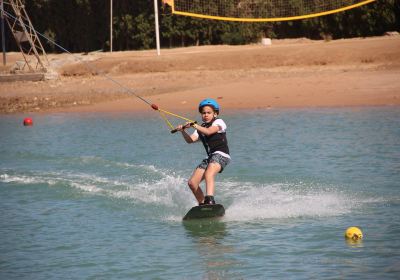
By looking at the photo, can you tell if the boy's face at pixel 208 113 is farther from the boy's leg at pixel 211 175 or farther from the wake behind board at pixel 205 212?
the wake behind board at pixel 205 212

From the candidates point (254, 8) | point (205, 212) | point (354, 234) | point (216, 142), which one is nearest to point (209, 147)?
point (216, 142)

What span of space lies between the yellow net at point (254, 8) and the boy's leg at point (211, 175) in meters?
22.2

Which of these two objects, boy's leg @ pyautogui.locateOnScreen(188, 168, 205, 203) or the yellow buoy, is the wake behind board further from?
the yellow buoy

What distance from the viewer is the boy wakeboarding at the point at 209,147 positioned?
1093cm

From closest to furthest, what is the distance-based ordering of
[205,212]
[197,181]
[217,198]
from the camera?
→ [205,212], [197,181], [217,198]

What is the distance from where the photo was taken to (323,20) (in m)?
34.7

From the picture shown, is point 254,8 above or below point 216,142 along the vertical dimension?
above

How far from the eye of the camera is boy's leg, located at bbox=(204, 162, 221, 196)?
1091cm

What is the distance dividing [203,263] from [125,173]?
20.3 feet

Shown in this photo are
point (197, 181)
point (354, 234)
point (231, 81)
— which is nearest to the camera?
point (354, 234)

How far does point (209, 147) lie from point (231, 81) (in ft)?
51.5

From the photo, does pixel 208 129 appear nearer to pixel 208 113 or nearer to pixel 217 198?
pixel 208 113

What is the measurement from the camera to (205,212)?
10883 mm

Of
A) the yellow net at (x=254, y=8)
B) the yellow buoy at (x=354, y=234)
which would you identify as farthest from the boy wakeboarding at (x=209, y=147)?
the yellow net at (x=254, y=8)
